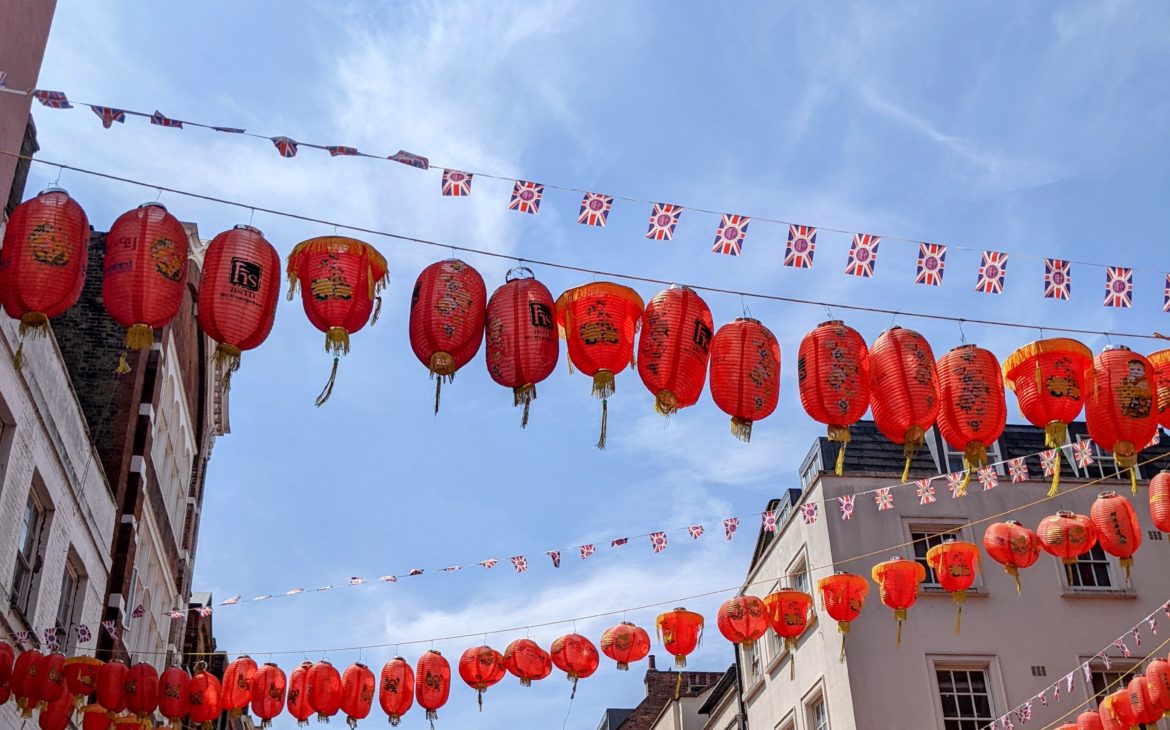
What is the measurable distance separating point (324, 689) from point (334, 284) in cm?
979

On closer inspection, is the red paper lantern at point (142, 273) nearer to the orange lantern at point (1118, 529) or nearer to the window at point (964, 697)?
the orange lantern at point (1118, 529)

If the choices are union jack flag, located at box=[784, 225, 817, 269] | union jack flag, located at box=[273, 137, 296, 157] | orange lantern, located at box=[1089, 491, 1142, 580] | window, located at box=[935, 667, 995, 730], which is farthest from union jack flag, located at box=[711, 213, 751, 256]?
window, located at box=[935, 667, 995, 730]

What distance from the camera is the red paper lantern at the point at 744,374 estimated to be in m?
11.4

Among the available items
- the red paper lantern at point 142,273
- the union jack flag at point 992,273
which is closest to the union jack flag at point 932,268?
the union jack flag at point 992,273

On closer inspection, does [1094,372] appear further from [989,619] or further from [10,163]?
[989,619]

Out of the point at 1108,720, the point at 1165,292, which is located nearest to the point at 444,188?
the point at 1165,292

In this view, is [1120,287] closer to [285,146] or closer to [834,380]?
[834,380]

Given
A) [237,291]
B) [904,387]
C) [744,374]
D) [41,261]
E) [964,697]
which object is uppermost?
[41,261]

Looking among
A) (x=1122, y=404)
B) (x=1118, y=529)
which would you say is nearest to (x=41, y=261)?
(x=1122, y=404)

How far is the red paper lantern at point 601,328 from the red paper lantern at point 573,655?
28.4 ft

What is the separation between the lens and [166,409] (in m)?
28.5

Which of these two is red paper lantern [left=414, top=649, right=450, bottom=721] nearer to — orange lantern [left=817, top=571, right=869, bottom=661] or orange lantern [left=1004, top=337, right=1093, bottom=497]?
orange lantern [left=817, top=571, right=869, bottom=661]

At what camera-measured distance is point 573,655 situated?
18984mm

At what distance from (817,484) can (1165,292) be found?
14.3 metres
